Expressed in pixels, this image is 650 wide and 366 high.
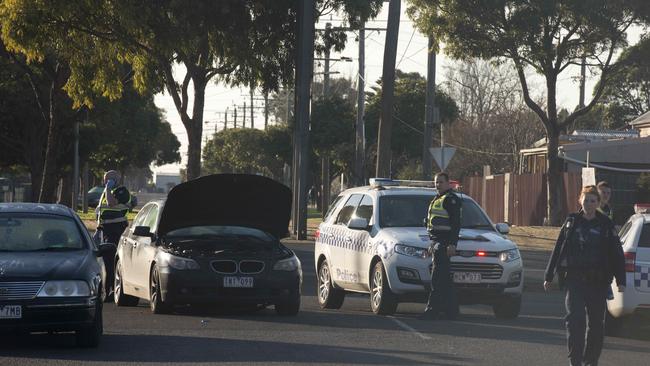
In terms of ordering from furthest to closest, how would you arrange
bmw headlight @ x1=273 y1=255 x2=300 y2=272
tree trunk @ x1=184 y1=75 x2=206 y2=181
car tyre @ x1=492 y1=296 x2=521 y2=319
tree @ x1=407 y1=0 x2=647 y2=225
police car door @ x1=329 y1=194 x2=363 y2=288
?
tree @ x1=407 y1=0 x2=647 y2=225 → tree trunk @ x1=184 y1=75 x2=206 y2=181 → police car door @ x1=329 y1=194 x2=363 y2=288 → car tyre @ x1=492 y1=296 x2=521 y2=319 → bmw headlight @ x1=273 y1=255 x2=300 y2=272

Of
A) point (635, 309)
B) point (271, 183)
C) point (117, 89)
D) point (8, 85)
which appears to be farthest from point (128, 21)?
point (8, 85)

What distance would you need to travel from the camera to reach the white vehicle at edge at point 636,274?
1397 cm

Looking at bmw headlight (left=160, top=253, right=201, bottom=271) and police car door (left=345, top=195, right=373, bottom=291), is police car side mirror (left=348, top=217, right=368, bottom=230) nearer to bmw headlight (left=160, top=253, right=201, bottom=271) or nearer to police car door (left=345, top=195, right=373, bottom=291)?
police car door (left=345, top=195, right=373, bottom=291)

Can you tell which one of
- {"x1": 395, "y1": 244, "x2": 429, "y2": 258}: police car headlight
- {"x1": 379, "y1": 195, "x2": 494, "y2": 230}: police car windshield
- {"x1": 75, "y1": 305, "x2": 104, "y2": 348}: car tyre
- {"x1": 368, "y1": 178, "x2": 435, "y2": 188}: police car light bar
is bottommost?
{"x1": 75, "y1": 305, "x2": 104, "y2": 348}: car tyre

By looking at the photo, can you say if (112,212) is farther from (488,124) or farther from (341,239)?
(488,124)

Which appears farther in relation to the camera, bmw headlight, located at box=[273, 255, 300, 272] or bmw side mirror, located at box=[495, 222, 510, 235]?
bmw side mirror, located at box=[495, 222, 510, 235]

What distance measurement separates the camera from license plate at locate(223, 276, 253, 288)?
1514 centimetres

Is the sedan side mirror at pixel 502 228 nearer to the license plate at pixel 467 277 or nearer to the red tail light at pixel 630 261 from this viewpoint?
the license plate at pixel 467 277

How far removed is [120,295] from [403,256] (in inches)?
161

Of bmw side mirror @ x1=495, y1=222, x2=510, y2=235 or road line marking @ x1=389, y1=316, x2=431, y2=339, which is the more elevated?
bmw side mirror @ x1=495, y1=222, x2=510, y2=235

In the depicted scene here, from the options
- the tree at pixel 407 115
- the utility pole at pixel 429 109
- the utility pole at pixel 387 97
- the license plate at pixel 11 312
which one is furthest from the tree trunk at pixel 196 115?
the tree at pixel 407 115

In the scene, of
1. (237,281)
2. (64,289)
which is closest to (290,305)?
(237,281)

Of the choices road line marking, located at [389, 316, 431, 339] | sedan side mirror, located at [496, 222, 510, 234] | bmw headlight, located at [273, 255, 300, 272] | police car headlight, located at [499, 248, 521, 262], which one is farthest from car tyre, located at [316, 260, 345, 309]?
police car headlight, located at [499, 248, 521, 262]

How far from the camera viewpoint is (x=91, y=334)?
12070 mm
